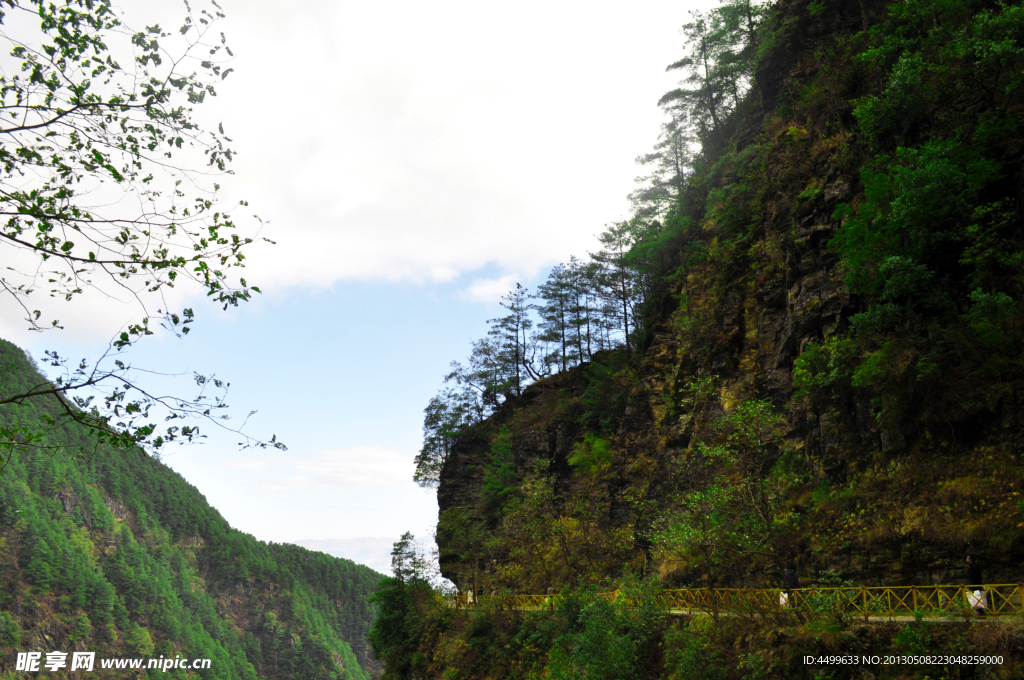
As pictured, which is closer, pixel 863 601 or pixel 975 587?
pixel 975 587

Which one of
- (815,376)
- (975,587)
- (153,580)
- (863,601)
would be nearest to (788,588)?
(863,601)

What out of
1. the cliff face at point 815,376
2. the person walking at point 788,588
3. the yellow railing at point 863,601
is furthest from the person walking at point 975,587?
the person walking at point 788,588

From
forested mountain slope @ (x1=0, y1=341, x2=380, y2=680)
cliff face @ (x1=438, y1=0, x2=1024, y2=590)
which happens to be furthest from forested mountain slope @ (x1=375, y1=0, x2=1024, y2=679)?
forested mountain slope @ (x1=0, y1=341, x2=380, y2=680)

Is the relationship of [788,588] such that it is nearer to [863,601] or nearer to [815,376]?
[863,601]

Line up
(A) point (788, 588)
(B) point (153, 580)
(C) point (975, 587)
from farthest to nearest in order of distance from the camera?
(B) point (153, 580), (A) point (788, 588), (C) point (975, 587)

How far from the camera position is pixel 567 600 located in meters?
22.0

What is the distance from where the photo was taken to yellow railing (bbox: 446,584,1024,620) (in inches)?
444

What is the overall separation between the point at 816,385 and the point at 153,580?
143 m

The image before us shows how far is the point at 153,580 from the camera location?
12156cm

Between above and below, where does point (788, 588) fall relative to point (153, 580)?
above

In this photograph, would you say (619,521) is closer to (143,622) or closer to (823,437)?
(823,437)

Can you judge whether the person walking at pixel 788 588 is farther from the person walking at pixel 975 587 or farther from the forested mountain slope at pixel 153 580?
the forested mountain slope at pixel 153 580

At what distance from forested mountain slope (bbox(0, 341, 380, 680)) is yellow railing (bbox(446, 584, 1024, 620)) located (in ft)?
293

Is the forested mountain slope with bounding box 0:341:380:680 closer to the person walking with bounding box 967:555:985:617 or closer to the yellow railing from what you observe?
the yellow railing
